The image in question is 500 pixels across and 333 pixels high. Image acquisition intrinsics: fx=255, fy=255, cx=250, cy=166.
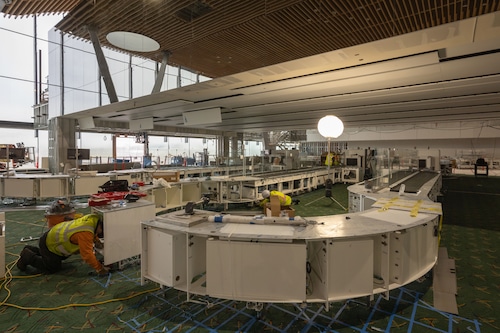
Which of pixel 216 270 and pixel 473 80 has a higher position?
pixel 473 80

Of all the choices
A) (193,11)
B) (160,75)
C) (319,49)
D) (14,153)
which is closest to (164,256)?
(193,11)

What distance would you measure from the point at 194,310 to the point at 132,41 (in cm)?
632

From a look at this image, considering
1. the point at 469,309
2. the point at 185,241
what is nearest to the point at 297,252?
the point at 185,241

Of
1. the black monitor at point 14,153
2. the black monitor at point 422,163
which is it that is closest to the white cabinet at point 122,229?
the black monitor at point 14,153

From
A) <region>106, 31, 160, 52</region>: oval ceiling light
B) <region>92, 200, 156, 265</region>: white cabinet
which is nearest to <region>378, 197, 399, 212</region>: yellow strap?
<region>92, 200, 156, 265</region>: white cabinet

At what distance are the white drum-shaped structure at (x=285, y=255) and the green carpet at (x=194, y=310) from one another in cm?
30

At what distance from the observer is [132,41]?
20.5 ft

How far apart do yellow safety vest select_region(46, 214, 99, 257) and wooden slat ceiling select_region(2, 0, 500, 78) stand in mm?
4262

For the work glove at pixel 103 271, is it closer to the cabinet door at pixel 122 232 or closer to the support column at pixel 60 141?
the cabinet door at pixel 122 232

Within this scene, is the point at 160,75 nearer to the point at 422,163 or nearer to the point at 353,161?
the point at 353,161

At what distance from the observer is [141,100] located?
20.4 ft

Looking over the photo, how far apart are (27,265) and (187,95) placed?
3.96m

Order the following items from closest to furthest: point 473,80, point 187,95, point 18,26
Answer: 1. point 473,80
2. point 187,95
3. point 18,26

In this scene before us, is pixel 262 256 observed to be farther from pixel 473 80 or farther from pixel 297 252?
pixel 473 80
